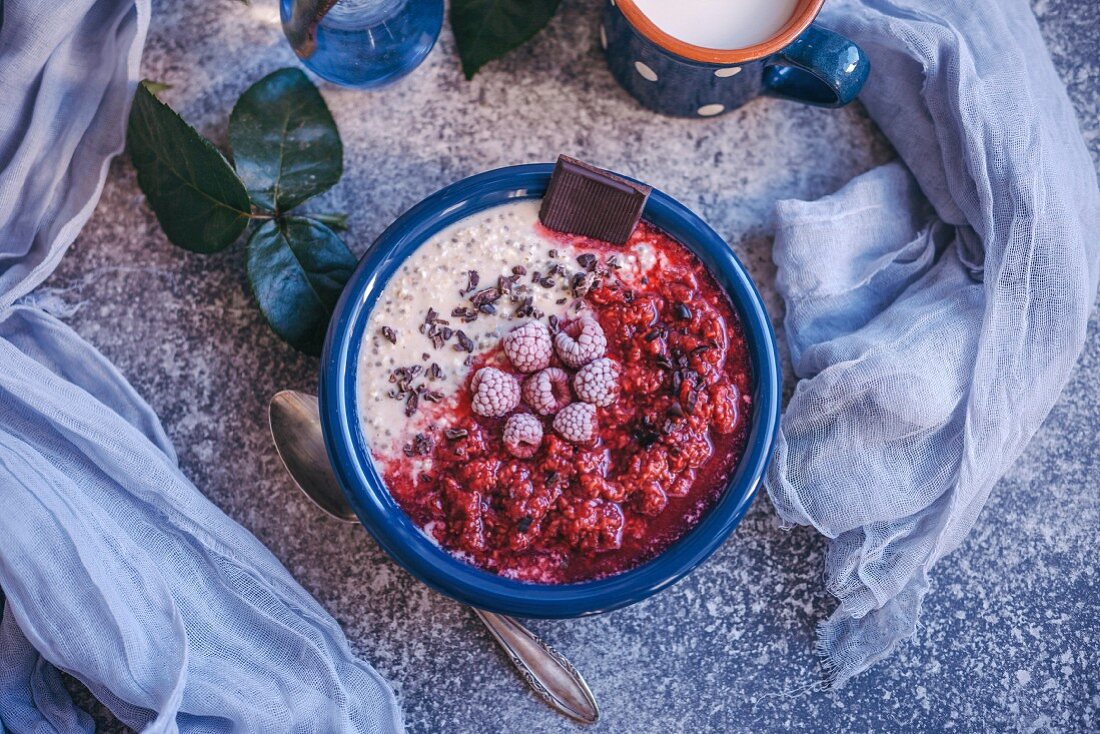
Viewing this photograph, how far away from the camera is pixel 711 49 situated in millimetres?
Answer: 961

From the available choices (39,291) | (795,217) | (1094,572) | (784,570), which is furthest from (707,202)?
(39,291)

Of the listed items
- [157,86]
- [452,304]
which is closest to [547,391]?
[452,304]

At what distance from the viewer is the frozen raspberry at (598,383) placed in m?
0.94

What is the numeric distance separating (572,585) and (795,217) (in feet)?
1.75

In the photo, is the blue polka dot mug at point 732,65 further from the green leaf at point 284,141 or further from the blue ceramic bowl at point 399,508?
the green leaf at point 284,141

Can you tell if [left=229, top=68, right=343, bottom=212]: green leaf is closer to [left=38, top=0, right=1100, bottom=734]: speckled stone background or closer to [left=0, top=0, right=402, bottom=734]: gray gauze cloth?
[left=38, top=0, right=1100, bottom=734]: speckled stone background

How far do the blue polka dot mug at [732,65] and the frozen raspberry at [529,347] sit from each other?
342 millimetres

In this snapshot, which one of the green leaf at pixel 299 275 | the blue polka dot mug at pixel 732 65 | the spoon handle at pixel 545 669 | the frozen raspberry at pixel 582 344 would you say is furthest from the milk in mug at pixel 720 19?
the spoon handle at pixel 545 669

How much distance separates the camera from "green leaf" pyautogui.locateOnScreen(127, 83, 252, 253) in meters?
1.05

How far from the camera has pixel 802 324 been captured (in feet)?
3.63

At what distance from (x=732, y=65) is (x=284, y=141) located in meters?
0.56

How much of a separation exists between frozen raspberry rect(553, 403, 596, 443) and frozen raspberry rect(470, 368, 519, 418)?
6 centimetres

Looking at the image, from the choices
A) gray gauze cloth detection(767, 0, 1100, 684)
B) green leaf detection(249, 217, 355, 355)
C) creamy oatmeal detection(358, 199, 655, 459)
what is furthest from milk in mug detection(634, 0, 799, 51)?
green leaf detection(249, 217, 355, 355)

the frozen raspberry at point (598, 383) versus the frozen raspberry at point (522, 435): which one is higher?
the frozen raspberry at point (598, 383)
